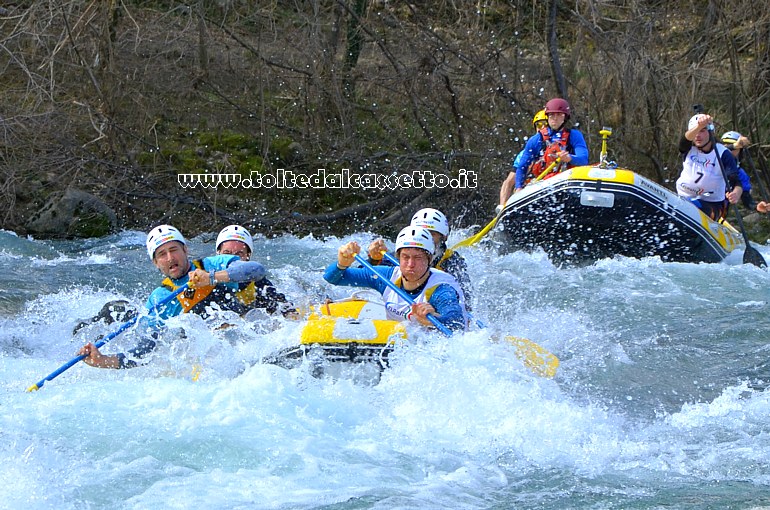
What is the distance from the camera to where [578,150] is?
11109 millimetres

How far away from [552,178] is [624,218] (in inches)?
32.1

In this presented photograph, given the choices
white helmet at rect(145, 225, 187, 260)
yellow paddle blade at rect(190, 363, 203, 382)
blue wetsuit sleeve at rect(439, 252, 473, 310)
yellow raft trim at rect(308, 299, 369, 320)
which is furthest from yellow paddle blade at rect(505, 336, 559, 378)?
white helmet at rect(145, 225, 187, 260)

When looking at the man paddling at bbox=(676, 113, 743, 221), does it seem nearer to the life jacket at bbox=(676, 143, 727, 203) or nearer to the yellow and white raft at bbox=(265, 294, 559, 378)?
the life jacket at bbox=(676, 143, 727, 203)

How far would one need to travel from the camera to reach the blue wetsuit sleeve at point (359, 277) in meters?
7.25

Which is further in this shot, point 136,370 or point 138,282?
point 138,282

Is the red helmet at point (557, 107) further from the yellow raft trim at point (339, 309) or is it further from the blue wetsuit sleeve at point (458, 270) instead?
the yellow raft trim at point (339, 309)

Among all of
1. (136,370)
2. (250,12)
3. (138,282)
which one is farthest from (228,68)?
(136,370)

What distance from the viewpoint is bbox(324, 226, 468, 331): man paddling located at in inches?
262

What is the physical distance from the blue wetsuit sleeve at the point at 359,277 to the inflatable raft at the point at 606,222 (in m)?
3.63

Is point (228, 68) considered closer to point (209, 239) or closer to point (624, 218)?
point (209, 239)

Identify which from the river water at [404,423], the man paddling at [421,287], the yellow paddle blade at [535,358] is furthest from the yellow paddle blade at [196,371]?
the yellow paddle blade at [535,358]

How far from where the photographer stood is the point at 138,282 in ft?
36.1

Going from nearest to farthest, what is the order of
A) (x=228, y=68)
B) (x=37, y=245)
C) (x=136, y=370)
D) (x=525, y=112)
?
(x=136, y=370), (x=37, y=245), (x=525, y=112), (x=228, y=68)

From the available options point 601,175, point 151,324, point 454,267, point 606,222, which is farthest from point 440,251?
point 606,222
